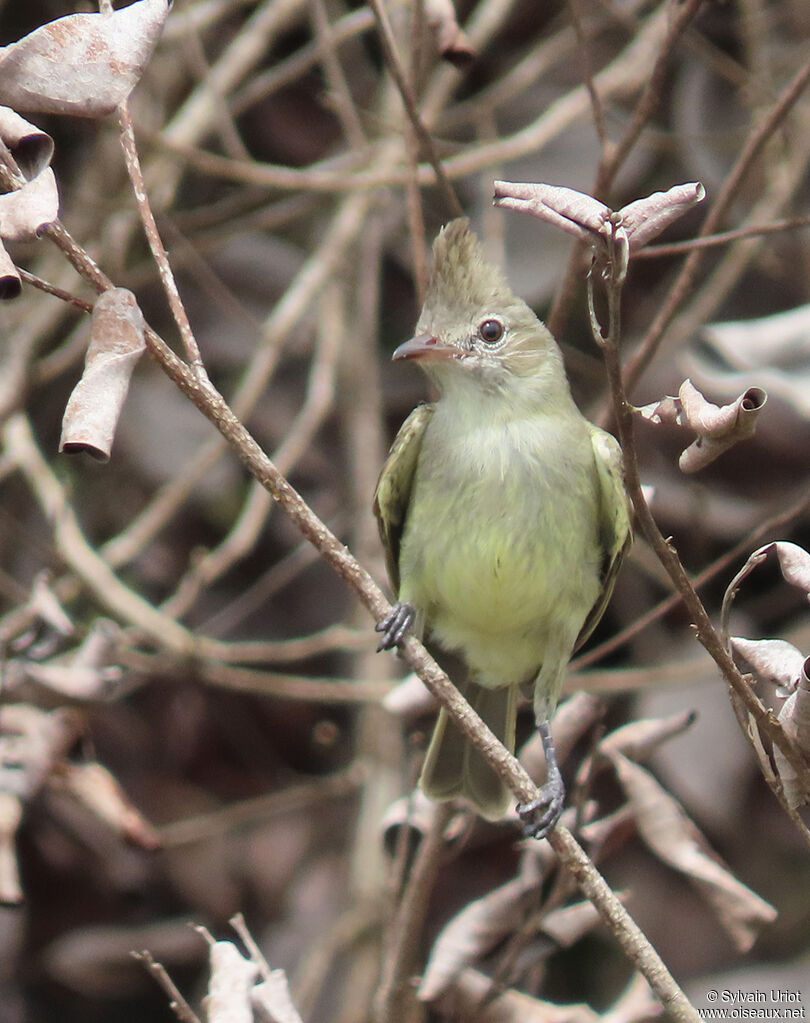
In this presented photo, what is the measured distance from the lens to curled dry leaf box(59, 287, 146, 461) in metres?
1.56

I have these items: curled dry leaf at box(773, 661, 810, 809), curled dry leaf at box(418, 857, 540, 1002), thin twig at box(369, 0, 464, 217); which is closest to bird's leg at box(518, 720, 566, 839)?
curled dry leaf at box(418, 857, 540, 1002)

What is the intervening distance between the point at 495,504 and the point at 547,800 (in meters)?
0.73

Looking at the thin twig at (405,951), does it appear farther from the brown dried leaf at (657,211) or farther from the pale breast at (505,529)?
the brown dried leaf at (657,211)

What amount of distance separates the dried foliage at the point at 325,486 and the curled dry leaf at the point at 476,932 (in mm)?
857

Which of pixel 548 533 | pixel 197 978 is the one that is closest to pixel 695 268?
pixel 548 533

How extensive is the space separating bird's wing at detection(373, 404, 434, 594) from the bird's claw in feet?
2.48

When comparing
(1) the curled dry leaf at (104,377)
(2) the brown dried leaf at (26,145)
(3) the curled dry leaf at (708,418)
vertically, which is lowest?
(3) the curled dry leaf at (708,418)

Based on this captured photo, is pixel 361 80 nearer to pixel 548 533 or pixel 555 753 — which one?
pixel 548 533

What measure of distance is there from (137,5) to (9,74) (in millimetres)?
194

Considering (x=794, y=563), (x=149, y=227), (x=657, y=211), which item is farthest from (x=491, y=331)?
(x=657, y=211)

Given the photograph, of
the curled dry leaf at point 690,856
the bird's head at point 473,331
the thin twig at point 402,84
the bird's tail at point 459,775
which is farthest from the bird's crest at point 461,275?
the curled dry leaf at point 690,856

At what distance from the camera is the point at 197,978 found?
14.8 ft

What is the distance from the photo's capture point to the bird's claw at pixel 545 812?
2736 millimetres

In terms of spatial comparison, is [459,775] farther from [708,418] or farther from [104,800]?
[708,418]
